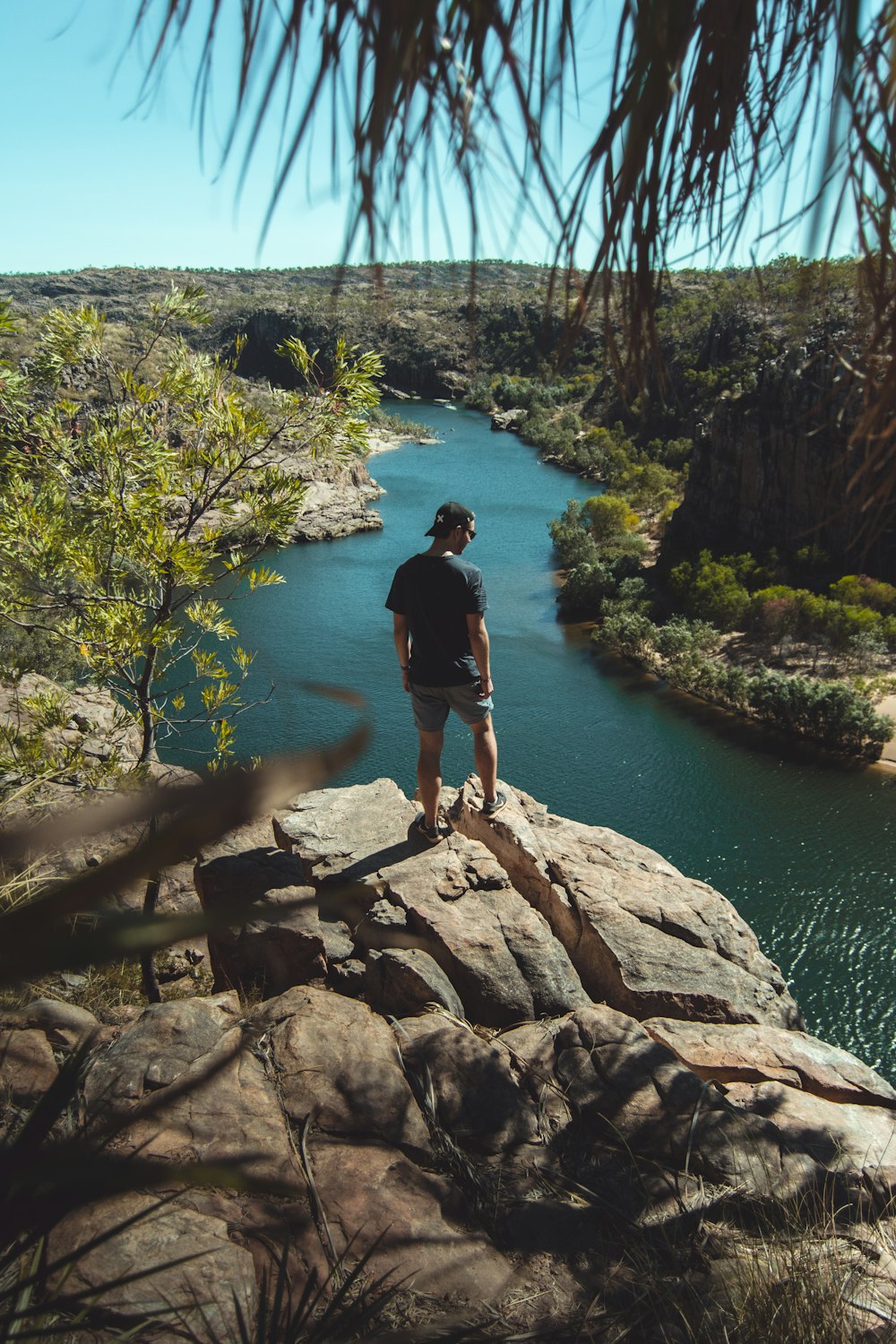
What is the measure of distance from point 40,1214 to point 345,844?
424 cm

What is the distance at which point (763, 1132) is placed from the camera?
2.83 meters

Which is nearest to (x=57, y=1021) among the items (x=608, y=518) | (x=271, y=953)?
(x=271, y=953)

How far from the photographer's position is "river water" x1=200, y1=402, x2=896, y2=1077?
450 inches

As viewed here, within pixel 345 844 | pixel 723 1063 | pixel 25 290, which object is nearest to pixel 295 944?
pixel 345 844

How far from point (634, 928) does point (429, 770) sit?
1.44 meters

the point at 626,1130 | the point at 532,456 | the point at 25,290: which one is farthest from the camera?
the point at 25,290

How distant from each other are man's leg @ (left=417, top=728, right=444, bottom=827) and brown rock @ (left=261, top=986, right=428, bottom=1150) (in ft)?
4.86

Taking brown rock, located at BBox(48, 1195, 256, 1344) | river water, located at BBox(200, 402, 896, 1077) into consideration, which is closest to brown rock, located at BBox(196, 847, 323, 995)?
brown rock, located at BBox(48, 1195, 256, 1344)

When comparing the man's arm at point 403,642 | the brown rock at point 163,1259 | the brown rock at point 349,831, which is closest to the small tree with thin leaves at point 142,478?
the brown rock at point 349,831

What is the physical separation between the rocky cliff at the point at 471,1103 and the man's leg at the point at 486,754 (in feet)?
1.07

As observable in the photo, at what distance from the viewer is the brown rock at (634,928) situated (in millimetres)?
4566

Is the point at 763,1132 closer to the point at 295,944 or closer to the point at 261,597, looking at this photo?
the point at 295,944

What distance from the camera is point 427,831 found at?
4.70 m

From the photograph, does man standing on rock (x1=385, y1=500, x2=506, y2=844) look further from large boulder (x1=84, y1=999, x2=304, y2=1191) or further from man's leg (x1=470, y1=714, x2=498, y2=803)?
large boulder (x1=84, y1=999, x2=304, y2=1191)
